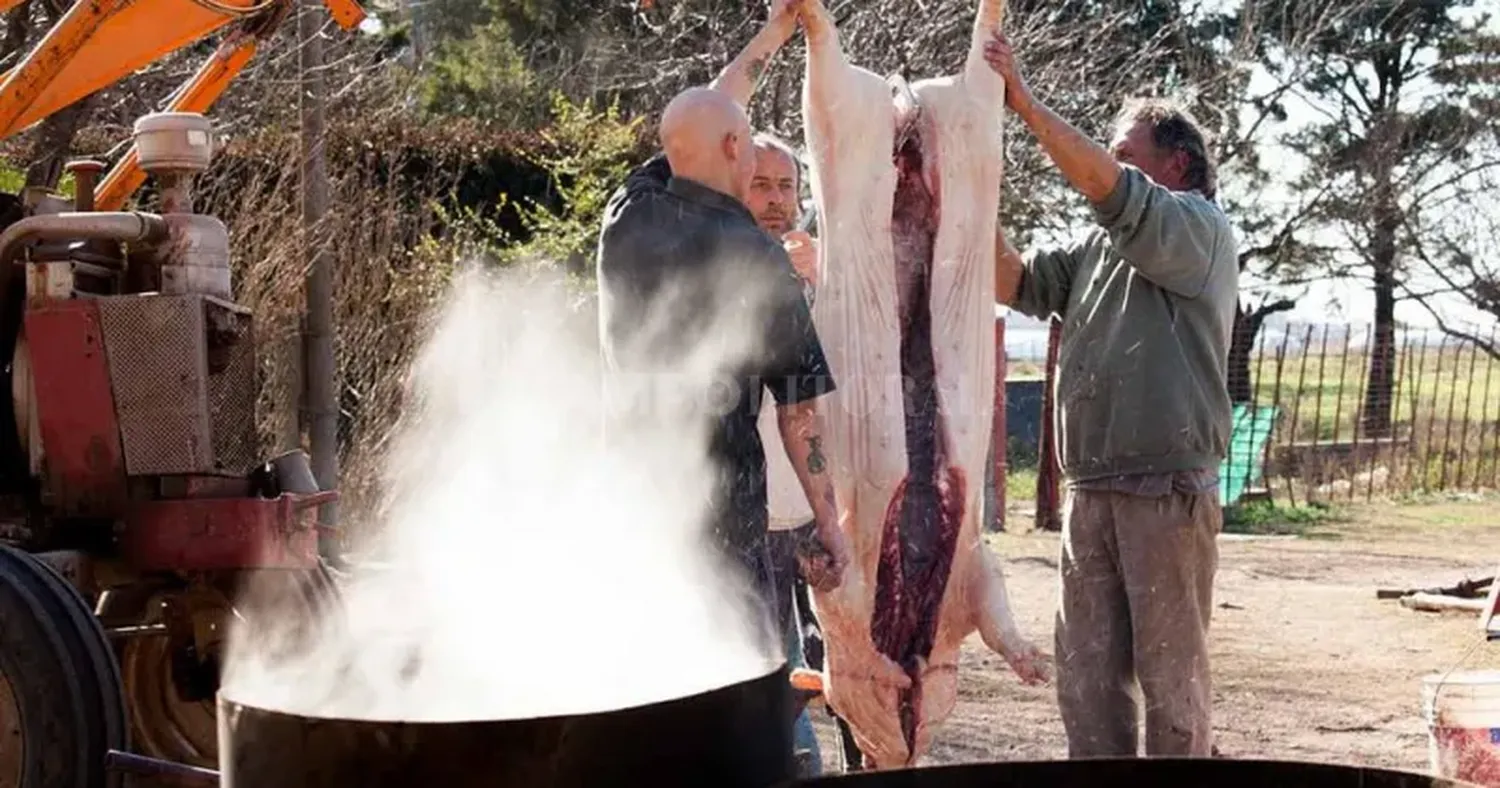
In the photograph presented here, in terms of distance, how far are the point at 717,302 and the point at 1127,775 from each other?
1.69m

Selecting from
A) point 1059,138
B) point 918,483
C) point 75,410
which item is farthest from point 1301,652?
point 75,410

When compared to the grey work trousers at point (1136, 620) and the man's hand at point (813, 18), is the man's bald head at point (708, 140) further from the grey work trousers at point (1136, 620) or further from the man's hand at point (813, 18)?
the grey work trousers at point (1136, 620)

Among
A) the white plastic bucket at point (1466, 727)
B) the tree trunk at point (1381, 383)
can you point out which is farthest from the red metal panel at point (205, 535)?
the tree trunk at point (1381, 383)

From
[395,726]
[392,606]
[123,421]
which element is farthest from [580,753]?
[123,421]

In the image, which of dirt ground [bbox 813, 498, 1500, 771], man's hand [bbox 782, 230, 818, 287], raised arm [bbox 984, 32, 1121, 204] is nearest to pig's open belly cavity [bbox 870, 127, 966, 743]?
raised arm [bbox 984, 32, 1121, 204]

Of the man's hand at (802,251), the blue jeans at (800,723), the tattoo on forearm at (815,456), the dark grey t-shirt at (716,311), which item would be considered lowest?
the blue jeans at (800,723)

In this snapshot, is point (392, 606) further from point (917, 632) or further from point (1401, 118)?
point (1401, 118)

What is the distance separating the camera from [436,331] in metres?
10.3

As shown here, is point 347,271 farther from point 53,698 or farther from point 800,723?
point 53,698

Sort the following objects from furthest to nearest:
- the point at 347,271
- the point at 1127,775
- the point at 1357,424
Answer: the point at 1357,424, the point at 347,271, the point at 1127,775

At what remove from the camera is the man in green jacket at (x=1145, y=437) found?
15.4 feet

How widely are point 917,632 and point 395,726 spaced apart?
7.38ft

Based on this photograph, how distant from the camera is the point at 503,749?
2.49m

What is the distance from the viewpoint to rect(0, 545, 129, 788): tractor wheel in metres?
4.68
